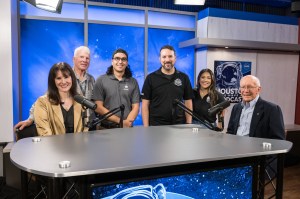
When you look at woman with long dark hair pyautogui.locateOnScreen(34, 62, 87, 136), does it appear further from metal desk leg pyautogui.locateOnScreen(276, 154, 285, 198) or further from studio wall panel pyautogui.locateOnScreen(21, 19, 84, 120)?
studio wall panel pyautogui.locateOnScreen(21, 19, 84, 120)

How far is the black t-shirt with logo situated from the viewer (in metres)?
3.07

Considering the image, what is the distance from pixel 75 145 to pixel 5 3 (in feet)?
7.32

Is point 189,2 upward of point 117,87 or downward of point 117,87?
upward

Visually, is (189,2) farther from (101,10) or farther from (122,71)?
(101,10)

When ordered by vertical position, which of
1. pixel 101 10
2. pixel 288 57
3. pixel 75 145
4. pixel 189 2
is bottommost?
pixel 75 145

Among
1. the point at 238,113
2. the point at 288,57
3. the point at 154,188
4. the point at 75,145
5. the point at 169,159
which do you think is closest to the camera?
the point at 169,159

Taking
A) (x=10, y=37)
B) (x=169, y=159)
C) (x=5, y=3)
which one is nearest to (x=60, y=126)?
(x=169, y=159)

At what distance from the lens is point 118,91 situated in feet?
9.98

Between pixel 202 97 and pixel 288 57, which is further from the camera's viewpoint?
pixel 288 57

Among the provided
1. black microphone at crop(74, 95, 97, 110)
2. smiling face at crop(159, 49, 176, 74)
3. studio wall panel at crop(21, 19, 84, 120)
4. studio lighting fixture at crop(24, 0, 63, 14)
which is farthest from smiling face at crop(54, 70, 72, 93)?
studio wall panel at crop(21, 19, 84, 120)

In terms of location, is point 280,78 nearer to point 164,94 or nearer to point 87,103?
point 164,94

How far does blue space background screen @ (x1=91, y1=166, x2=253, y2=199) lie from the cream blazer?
0.87 meters

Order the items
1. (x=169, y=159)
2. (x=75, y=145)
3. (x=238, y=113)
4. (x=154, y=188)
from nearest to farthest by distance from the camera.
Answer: (x=169, y=159), (x=154, y=188), (x=75, y=145), (x=238, y=113)

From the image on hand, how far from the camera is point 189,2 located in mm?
2992
